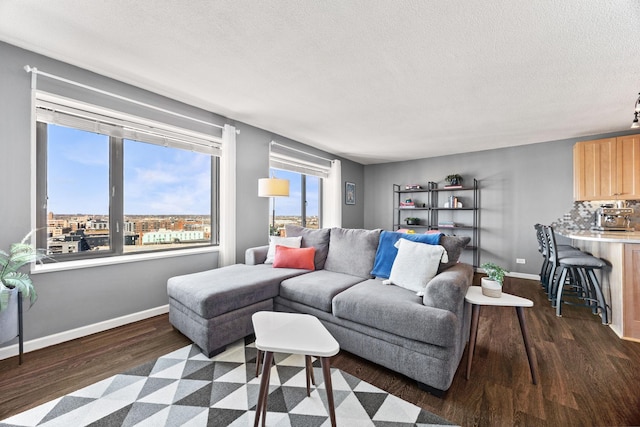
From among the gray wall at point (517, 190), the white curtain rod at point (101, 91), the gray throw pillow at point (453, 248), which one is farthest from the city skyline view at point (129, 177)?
the gray wall at point (517, 190)

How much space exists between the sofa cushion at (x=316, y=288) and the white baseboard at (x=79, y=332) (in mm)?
1514

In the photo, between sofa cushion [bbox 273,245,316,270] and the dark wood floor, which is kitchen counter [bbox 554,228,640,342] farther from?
sofa cushion [bbox 273,245,316,270]

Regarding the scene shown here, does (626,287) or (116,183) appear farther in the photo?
(116,183)

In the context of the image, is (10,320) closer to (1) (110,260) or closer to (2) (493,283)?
(1) (110,260)

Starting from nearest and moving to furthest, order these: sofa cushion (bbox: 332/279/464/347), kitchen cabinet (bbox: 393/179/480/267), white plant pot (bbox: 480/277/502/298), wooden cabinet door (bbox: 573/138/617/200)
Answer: sofa cushion (bbox: 332/279/464/347) < white plant pot (bbox: 480/277/502/298) < wooden cabinet door (bbox: 573/138/617/200) < kitchen cabinet (bbox: 393/179/480/267)

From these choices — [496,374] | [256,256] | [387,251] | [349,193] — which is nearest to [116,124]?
[256,256]

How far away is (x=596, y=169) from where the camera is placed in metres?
3.93

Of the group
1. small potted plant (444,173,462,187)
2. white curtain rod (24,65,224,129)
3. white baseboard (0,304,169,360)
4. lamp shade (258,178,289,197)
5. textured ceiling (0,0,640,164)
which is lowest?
white baseboard (0,304,169,360)

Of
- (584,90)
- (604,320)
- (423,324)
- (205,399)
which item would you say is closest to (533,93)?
(584,90)

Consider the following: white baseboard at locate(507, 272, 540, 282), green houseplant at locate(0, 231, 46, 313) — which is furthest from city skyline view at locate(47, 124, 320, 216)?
white baseboard at locate(507, 272, 540, 282)

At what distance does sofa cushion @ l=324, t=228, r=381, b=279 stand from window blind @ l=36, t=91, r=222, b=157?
6.49ft

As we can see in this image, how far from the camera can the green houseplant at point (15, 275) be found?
1.79m

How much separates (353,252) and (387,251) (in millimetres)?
397

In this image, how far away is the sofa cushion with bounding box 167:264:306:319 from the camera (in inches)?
81.0
